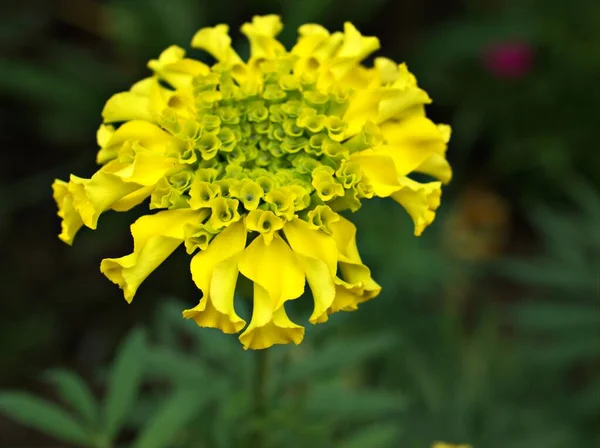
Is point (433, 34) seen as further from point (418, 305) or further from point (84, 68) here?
point (84, 68)

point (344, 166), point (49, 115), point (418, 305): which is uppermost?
point (344, 166)

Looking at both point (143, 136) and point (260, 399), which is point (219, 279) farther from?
point (260, 399)

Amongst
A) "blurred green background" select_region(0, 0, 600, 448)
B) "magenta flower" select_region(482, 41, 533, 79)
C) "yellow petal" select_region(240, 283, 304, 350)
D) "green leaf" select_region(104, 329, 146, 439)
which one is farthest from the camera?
"magenta flower" select_region(482, 41, 533, 79)

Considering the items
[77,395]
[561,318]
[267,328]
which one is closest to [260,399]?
[77,395]

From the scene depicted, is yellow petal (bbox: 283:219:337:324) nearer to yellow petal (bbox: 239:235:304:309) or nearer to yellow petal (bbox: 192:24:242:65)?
yellow petal (bbox: 239:235:304:309)

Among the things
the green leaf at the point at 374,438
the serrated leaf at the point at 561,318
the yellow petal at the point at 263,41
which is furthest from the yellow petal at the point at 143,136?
the serrated leaf at the point at 561,318

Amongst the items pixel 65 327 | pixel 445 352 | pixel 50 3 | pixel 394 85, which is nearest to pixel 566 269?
pixel 445 352

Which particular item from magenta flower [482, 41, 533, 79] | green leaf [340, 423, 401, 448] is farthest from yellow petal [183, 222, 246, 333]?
magenta flower [482, 41, 533, 79]
